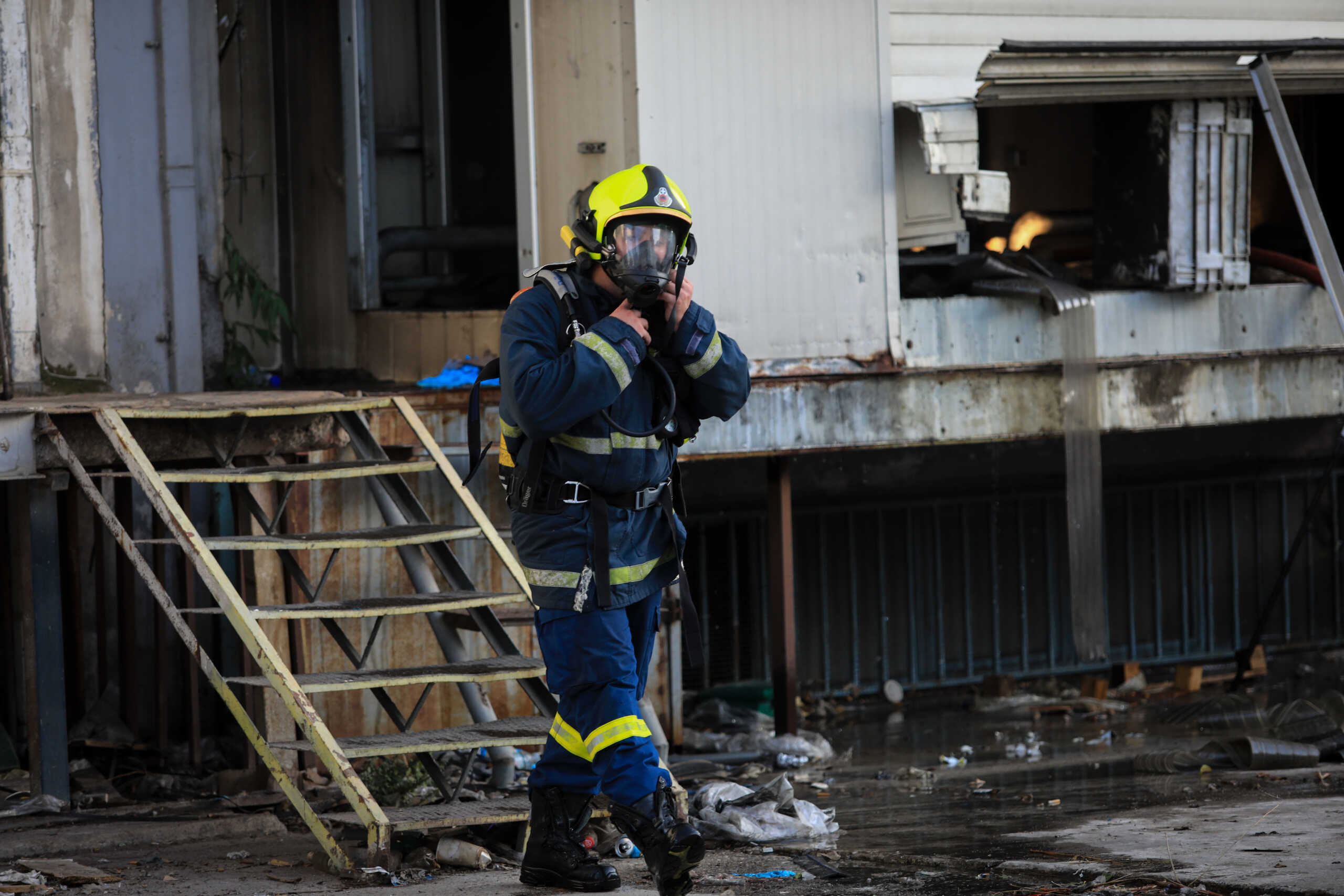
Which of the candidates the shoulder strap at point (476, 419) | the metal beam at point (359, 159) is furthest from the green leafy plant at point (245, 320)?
the shoulder strap at point (476, 419)

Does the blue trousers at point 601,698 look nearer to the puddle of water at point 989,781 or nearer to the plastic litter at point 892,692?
the puddle of water at point 989,781

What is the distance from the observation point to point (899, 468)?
1045 centimetres

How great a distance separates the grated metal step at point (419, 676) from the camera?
17.2 ft

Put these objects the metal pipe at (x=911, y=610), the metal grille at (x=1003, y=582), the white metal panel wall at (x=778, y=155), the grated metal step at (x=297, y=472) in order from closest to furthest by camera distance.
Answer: the grated metal step at (x=297, y=472) < the white metal panel wall at (x=778, y=155) < the metal grille at (x=1003, y=582) < the metal pipe at (x=911, y=610)

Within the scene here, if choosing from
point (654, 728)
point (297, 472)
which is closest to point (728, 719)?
point (654, 728)

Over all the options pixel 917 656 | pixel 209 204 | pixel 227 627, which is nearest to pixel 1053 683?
pixel 917 656

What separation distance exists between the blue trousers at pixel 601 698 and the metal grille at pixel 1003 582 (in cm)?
545

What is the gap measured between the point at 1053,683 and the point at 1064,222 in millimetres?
3470

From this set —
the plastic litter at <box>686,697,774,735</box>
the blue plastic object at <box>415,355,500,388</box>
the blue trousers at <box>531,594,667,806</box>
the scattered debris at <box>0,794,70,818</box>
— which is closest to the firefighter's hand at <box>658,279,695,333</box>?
the blue trousers at <box>531,594,667,806</box>

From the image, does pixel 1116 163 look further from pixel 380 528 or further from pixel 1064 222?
pixel 380 528

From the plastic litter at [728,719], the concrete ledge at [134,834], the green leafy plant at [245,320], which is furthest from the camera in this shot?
the plastic litter at [728,719]

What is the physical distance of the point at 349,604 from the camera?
567 centimetres

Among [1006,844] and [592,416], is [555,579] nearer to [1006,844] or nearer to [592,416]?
[592,416]

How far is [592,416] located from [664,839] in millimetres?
1246
